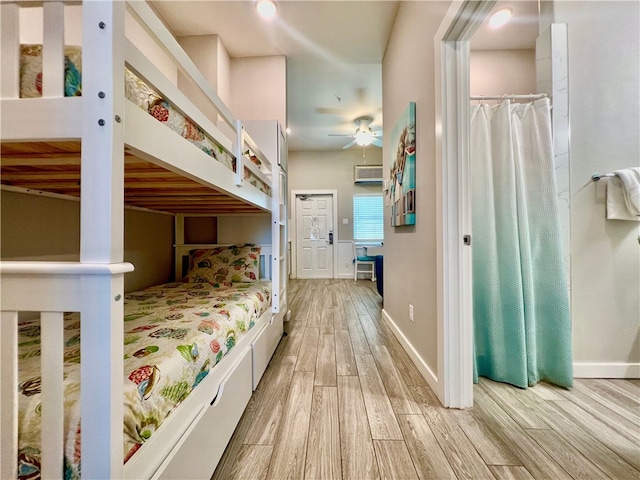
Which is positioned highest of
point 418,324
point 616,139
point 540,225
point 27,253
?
point 616,139

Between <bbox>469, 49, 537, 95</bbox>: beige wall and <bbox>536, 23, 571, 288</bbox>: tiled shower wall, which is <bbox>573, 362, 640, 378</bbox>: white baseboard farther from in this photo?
<bbox>469, 49, 537, 95</bbox>: beige wall

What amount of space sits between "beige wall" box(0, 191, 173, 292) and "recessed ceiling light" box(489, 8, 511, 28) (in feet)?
10.1

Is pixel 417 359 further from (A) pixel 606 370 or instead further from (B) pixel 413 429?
(A) pixel 606 370

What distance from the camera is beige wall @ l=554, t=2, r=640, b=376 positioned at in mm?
1560

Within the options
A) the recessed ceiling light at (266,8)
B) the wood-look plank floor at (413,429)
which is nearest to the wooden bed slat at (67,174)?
the wood-look plank floor at (413,429)

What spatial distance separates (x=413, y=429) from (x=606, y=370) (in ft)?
4.71

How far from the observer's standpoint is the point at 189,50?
8.19ft

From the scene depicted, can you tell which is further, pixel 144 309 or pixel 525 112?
pixel 525 112

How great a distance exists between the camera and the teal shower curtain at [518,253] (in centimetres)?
147

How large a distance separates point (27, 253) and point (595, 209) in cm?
318

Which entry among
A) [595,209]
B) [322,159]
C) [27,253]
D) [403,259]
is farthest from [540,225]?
[322,159]

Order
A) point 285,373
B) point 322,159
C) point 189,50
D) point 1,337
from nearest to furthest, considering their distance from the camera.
Result: 1. point 1,337
2. point 285,373
3. point 189,50
4. point 322,159

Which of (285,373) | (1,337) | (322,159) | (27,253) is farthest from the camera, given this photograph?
(322,159)

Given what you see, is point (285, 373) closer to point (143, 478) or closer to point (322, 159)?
point (143, 478)
